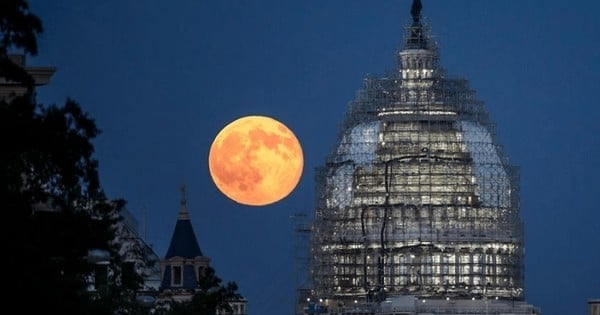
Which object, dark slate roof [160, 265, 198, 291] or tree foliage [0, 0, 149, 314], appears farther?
dark slate roof [160, 265, 198, 291]

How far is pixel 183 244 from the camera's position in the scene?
158 m

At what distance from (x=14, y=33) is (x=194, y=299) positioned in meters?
60.3

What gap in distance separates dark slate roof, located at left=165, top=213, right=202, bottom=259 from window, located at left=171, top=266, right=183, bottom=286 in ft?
2.20

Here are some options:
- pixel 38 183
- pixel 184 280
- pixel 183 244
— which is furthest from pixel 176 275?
pixel 38 183

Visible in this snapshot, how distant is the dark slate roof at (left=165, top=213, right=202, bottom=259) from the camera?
158 metres

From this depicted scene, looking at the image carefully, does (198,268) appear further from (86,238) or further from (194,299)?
(86,238)

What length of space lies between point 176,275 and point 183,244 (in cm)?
193

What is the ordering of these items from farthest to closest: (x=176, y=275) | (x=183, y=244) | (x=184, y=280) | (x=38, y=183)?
(x=183, y=244) < (x=176, y=275) < (x=184, y=280) < (x=38, y=183)

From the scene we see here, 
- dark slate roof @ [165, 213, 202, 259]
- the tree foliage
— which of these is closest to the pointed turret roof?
dark slate roof @ [165, 213, 202, 259]

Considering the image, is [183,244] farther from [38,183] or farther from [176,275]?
[38,183]

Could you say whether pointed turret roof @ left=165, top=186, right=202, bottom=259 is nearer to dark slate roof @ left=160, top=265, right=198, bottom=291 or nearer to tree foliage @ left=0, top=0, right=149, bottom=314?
dark slate roof @ left=160, top=265, right=198, bottom=291

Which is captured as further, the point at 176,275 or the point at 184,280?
the point at 176,275

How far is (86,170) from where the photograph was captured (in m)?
66.8

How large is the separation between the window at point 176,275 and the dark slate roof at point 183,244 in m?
0.67
